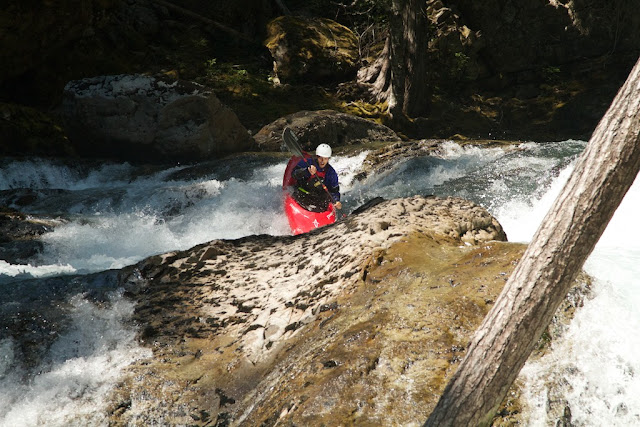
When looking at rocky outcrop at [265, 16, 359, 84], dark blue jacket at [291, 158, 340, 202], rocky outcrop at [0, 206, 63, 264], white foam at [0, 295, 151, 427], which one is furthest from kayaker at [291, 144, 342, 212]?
rocky outcrop at [265, 16, 359, 84]

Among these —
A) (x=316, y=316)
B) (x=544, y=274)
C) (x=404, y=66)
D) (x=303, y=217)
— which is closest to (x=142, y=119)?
(x=303, y=217)

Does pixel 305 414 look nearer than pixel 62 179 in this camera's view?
Yes

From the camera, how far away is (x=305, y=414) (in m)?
2.41

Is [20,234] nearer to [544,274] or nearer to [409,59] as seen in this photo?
[544,274]

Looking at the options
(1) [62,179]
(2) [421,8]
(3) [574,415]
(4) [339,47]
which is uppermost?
(2) [421,8]

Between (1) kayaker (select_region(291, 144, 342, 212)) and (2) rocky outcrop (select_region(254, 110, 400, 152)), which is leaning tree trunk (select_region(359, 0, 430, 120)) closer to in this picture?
(2) rocky outcrop (select_region(254, 110, 400, 152))

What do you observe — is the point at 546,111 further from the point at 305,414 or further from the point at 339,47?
the point at 305,414

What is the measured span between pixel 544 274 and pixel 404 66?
10.9 meters

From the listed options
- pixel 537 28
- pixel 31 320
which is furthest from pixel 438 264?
pixel 537 28

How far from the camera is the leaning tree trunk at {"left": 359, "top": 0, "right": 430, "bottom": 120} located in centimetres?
1152

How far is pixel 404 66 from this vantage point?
12.1 m

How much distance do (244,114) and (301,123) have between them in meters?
2.50

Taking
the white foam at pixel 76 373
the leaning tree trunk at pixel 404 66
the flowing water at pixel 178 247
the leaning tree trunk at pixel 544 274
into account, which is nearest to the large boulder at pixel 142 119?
the flowing water at pixel 178 247

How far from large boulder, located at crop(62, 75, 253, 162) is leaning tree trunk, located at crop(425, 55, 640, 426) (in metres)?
8.14
